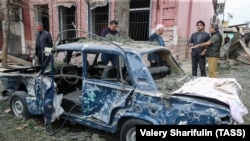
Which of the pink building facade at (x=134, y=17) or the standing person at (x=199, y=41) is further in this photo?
the pink building facade at (x=134, y=17)

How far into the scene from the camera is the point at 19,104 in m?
4.92

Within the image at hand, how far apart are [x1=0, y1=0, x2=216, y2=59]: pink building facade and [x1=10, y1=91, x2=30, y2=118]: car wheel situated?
15.4ft

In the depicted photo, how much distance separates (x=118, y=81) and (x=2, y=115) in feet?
9.72

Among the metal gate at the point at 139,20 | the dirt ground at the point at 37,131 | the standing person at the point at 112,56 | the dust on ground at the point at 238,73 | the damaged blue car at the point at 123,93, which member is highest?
the metal gate at the point at 139,20

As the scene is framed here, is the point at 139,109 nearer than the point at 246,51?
Yes

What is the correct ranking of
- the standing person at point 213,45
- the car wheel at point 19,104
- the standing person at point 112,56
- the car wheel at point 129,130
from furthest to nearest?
the standing person at point 213,45
the car wheel at point 19,104
the standing person at point 112,56
the car wheel at point 129,130

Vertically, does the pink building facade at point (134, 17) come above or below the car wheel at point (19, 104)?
above

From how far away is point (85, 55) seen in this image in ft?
12.8

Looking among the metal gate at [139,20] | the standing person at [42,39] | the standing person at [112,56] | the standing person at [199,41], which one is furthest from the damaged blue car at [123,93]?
the metal gate at [139,20]

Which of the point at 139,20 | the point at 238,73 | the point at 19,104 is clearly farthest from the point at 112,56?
the point at 238,73

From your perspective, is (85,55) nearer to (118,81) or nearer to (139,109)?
(118,81)

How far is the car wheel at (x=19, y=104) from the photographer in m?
4.72

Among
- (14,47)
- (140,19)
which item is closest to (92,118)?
(140,19)

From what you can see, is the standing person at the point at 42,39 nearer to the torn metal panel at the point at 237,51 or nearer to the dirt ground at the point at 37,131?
the dirt ground at the point at 37,131
